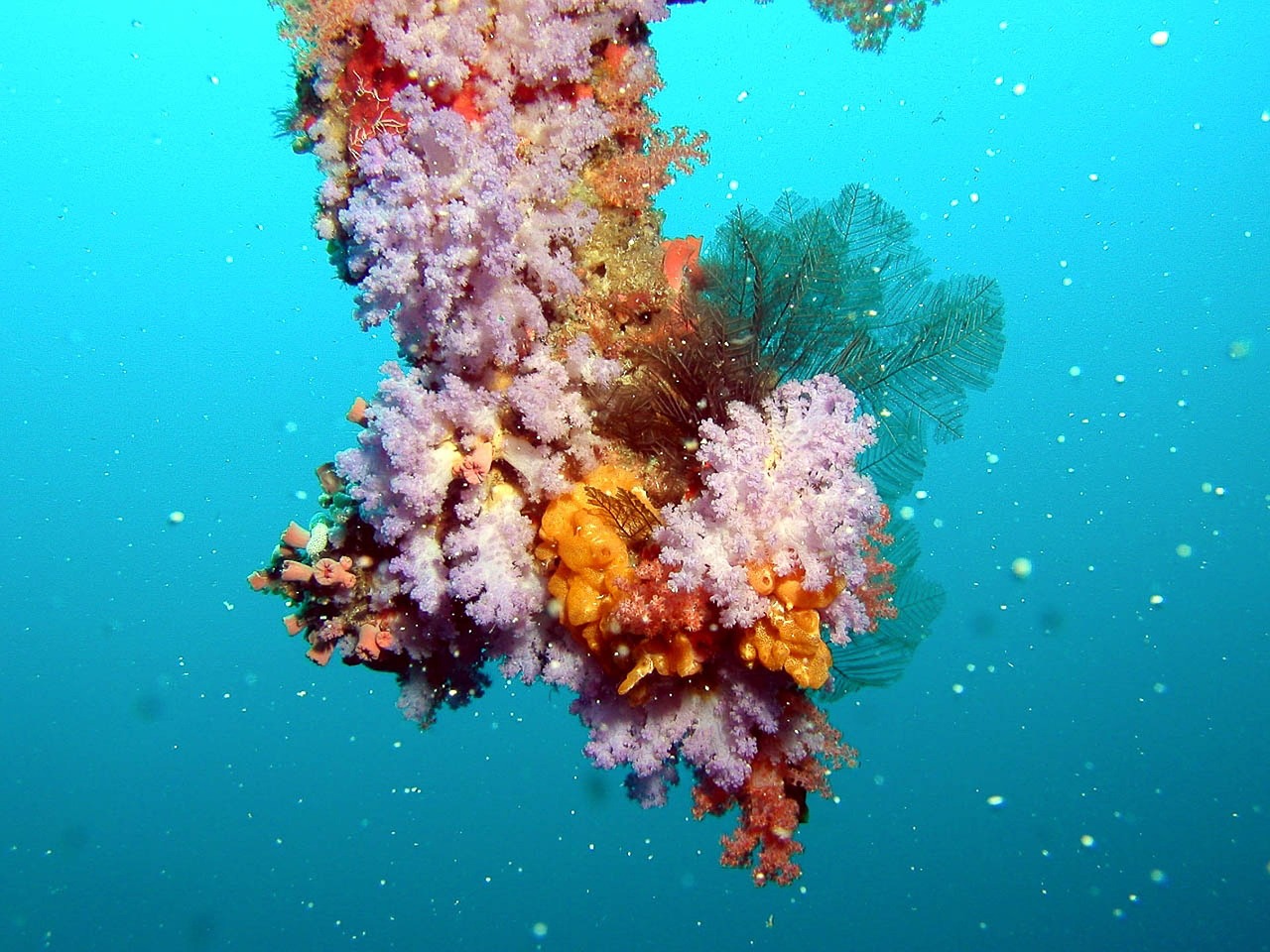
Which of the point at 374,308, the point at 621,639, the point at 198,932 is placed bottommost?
the point at 621,639

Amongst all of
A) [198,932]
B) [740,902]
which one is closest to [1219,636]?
[740,902]

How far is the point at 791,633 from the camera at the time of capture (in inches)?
128

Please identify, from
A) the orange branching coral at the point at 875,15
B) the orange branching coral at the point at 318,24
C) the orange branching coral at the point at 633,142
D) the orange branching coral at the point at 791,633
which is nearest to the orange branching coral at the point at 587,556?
the orange branching coral at the point at 791,633

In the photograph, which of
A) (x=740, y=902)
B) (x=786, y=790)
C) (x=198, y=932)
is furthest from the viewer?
(x=740, y=902)

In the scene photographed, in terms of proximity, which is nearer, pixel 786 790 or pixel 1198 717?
pixel 786 790

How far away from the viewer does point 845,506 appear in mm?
3193

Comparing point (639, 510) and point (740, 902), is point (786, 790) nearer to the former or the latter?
point (639, 510)

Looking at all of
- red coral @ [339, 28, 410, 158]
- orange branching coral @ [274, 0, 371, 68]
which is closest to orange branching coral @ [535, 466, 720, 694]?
red coral @ [339, 28, 410, 158]

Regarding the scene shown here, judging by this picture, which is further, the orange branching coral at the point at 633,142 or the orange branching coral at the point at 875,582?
the orange branching coral at the point at 633,142

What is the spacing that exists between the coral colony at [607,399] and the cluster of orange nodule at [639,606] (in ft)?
0.04

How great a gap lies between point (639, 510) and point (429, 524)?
1.04 metres

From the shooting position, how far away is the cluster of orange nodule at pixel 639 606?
10.6ft

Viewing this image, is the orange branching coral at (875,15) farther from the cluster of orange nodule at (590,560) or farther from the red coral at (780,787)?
the red coral at (780,787)

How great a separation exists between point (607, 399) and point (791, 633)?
4.71ft
